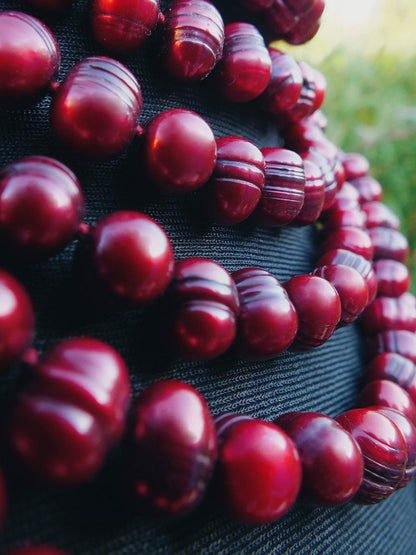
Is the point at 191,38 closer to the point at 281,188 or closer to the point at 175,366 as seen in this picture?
the point at 281,188

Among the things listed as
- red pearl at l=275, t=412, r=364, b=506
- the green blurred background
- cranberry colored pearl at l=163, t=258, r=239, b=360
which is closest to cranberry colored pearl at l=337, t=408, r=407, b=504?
red pearl at l=275, t=412, r=364, b=506

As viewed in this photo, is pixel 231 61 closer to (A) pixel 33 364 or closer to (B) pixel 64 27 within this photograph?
(B) pixel 64 27

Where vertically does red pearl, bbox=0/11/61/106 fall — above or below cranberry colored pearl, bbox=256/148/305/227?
above

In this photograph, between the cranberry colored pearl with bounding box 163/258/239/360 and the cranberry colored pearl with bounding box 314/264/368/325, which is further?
the cranberry colored pearl with bounding box 314/264/368/325

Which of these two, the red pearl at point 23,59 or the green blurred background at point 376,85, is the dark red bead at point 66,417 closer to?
the red pearl at point 23,59

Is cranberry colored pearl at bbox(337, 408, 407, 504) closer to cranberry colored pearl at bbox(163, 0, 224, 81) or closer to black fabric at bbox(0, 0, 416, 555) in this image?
black fabric at bbox(0, 0, 416, 555)

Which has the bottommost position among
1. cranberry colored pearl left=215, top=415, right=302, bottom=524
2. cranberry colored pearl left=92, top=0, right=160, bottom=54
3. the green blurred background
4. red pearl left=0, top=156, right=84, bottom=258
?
the green blurred background

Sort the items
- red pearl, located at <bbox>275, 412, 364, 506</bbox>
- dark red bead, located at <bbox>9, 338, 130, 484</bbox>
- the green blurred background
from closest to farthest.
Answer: dark red bead, located at <bbox>9, 338, 130, 484</bbox> < red pearl, located at <bbox>275, 412, 364, 506</bbox> < the green blurred background
